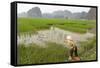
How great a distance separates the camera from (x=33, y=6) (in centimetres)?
200

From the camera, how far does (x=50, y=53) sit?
2062 millimetres

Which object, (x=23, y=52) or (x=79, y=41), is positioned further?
(x=79, y=41)

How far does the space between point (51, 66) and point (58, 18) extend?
39 centimetres

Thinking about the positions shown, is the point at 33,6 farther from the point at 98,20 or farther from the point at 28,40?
the point at 98,20

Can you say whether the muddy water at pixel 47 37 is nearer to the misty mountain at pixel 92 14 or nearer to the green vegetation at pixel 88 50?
the green vegetation at pixel 88 50

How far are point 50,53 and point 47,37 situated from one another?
13cm

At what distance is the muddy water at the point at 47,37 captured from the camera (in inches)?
77.6

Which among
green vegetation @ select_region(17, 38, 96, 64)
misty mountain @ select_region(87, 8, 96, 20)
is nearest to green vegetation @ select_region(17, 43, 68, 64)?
green vegetation @ select_region(17, 38, 96, 64)

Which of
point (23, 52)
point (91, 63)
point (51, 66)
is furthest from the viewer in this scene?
point (91, 63)

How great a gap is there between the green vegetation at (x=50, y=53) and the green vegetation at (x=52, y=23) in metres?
0.12

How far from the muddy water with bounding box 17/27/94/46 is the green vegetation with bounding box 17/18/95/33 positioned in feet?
0.11

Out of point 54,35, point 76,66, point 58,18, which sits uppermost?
point 58,18

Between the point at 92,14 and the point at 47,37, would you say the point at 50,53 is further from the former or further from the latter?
the point at 92,14
